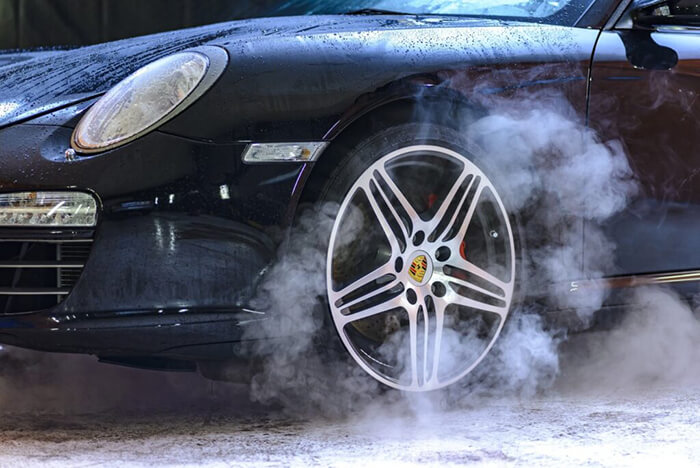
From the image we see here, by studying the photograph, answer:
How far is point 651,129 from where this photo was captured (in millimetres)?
3035

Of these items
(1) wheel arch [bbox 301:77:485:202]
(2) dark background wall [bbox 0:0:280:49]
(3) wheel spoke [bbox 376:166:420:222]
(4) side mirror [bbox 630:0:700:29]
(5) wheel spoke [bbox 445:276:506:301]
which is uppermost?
(2) dark background wall [bbox 0:0:280:49]

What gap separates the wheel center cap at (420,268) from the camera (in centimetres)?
275

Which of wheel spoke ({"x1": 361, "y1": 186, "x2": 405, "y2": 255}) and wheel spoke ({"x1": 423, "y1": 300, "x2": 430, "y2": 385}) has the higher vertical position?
wheel spoke ({"x1": 361, "y1": 186, "x2": 405, "y2": 255})

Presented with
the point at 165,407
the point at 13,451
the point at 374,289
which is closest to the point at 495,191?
the point at 374,289

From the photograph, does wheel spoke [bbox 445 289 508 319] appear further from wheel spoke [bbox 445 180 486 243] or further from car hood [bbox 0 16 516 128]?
car hood [bbox 0 16 516 128]

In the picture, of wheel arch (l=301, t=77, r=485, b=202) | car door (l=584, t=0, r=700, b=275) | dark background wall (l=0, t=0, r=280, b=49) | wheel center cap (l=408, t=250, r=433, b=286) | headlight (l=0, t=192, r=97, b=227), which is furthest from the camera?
dark background wall (l=0, t=0, r=280, b=49)

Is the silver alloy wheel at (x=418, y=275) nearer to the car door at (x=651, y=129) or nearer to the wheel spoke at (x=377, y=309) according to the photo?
the wheel spoke at (x=377, y=309)

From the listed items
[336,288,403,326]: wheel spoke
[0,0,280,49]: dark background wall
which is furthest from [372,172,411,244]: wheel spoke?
[0,0,280,49]: dark background wall

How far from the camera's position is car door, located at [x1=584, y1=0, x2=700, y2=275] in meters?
2.99

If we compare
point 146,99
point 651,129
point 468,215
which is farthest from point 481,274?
point 146,99

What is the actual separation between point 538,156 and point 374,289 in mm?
554

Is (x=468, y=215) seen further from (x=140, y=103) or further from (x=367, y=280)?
(x=140, y=103)

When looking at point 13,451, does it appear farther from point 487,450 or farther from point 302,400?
point 487,450

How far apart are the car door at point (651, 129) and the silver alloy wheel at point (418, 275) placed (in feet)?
1.07
